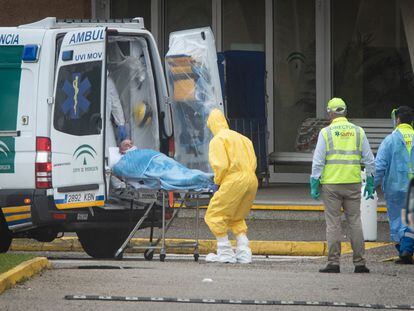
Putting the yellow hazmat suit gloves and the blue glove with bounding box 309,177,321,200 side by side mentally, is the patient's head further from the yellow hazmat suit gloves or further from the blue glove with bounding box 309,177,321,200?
the blue glove with bounding box 309,177,321,200

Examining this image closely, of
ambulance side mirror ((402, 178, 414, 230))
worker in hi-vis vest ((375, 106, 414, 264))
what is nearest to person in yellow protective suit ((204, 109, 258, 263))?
worker in hi-vis vest ((375, 106, 414, 264))

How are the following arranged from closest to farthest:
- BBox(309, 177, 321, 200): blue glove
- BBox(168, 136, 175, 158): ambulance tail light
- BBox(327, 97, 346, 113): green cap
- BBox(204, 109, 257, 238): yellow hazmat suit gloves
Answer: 1. BBox(309, 177, 321, 200): blue glove
2. BBox(327, 97, 346, 113): green cap
3. BBox(204, 109, 257, 238): yellow hazmat suit gloves
4. BBox(168, 136, 175, 158): ambulance tail light

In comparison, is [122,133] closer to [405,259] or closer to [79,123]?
[79,123]

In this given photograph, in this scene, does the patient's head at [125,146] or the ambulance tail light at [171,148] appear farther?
the ambulance tail light at [171,148]

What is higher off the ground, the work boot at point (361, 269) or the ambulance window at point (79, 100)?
the ambulance window at point (79, 100)

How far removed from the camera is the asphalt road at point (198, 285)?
432 inches

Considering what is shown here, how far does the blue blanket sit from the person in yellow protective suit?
0.20 m

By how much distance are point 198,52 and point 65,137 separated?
234 cm

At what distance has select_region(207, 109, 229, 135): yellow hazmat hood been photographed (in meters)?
14.9

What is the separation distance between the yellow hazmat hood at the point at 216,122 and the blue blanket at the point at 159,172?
0.50m

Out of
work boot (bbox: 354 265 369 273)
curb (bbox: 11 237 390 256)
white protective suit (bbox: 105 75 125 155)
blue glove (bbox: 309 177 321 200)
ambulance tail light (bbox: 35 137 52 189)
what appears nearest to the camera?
blue glove (bbox: 309 177 321 200)

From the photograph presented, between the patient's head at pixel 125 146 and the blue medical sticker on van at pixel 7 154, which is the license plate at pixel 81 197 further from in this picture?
the patient's head at pixel 125 146

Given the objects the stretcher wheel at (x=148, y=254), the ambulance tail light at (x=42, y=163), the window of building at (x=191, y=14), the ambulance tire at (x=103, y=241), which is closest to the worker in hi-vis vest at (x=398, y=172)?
the stretcher wheel at (x=148, y=254)

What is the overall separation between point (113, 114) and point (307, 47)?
28.6 feet
